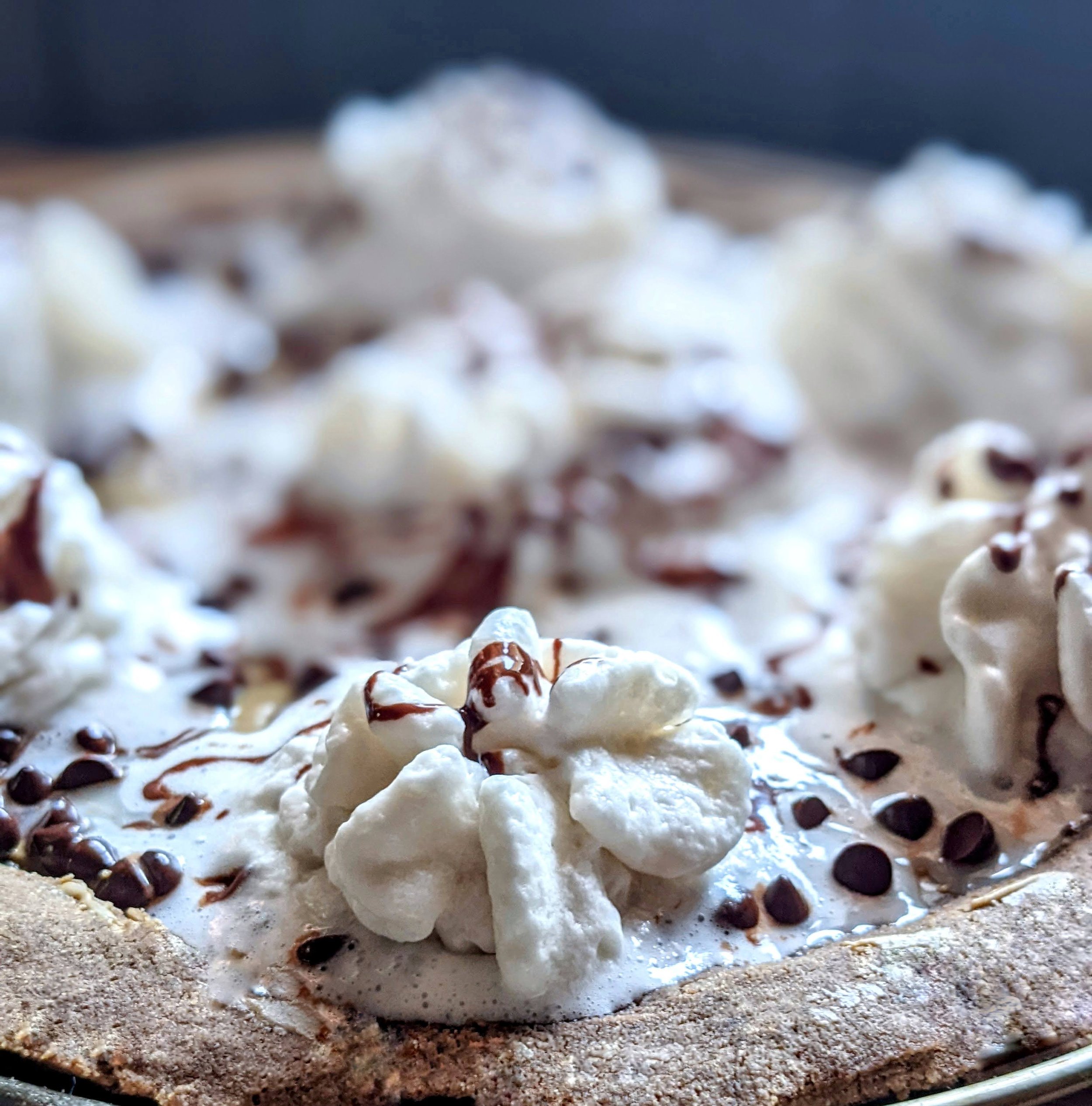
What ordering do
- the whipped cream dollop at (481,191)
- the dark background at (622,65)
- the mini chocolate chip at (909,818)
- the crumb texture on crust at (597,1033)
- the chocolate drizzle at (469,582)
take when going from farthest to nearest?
the dark background at (622,65) < the whipped cream dollop at (481,191) < the chocolate drizzle at (469,582) < the mini chocolate chip at (909,818) < the crumb texture on crust at (597,1033)

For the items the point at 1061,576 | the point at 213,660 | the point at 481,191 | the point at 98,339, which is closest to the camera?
the point at 1061,576

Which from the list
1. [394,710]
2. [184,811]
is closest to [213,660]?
[184,811]

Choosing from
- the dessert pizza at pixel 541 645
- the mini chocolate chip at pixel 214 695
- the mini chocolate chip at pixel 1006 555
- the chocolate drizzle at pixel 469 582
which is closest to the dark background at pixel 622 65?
the dessert pizza at pixel 541 645

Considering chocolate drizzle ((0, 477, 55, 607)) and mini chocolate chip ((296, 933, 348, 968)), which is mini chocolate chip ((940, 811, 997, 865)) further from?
chocolate drizzle ((0, 477, 55, 607))

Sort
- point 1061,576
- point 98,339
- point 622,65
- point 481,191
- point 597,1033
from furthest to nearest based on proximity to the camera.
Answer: point 622,65
point 481,191
point 98,339
point 1061,576
point 597,1033

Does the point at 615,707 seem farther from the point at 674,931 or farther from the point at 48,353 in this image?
the point at 48,353

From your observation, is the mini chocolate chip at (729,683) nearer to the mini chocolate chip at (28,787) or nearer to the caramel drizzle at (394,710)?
the caramel drizzle at (394,710)

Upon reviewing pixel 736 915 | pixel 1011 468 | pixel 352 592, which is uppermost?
pixel 1011 468

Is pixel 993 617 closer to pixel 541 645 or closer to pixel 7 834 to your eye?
pixel 541 645
